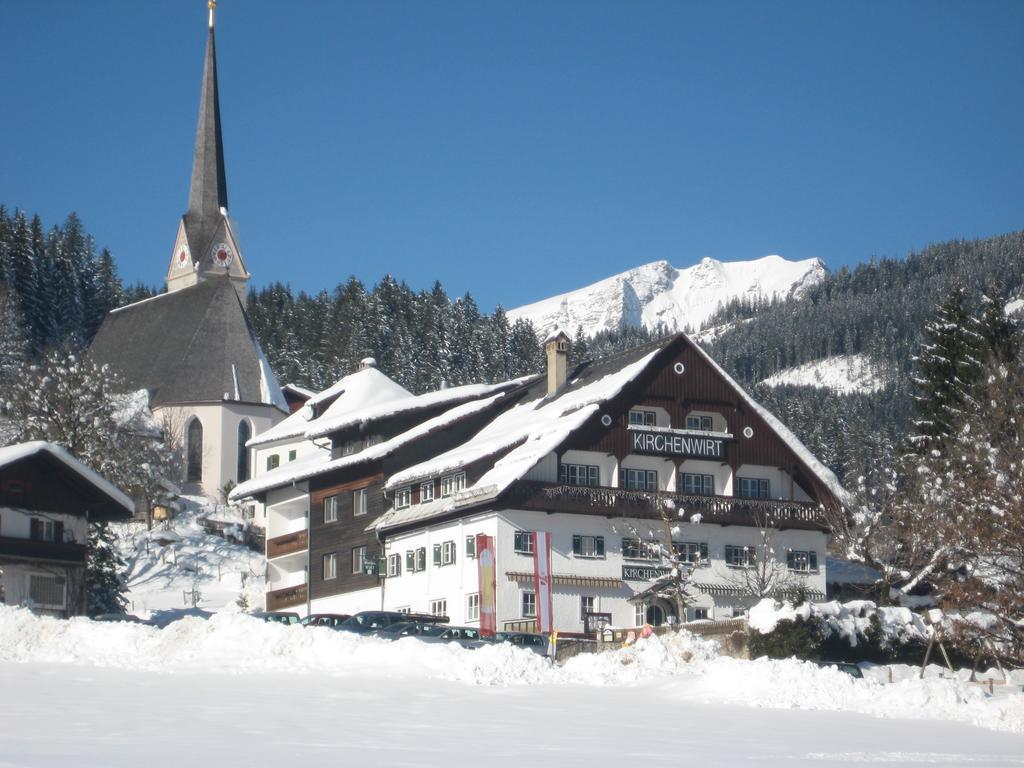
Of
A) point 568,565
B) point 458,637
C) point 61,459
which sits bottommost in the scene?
point 458,637

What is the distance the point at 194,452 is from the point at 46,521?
2032 inches

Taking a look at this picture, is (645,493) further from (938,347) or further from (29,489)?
(29,489)

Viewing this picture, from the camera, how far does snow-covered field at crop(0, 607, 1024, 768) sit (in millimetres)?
21969

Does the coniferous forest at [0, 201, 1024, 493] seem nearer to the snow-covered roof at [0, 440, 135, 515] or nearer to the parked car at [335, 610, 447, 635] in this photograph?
the snow-covered roof at [0, 440, 135, 515]

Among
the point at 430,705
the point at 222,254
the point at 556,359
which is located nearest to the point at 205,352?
the point at 222,254

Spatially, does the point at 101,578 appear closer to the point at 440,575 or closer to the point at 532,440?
the point at 440,575

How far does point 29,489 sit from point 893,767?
1387 inches

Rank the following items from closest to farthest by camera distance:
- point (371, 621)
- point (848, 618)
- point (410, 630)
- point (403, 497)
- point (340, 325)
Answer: point (410, 630)
point (371, 621)
point (848, 618)
point (403, 497)
point (340, 325)

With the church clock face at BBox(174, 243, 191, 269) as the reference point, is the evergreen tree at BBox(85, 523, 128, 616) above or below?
below

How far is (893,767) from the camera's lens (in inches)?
930

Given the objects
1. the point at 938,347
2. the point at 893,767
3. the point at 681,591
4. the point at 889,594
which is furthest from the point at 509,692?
the point at 938,347

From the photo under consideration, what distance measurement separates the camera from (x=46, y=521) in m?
52.0

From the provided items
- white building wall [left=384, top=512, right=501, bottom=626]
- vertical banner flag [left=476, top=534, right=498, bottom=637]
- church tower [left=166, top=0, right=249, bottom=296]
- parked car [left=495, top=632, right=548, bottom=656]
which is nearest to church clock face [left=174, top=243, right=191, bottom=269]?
church tower [left=166, top=0, right=249, bottom=296]

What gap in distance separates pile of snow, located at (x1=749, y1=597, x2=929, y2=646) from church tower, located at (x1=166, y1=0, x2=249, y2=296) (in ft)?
283
